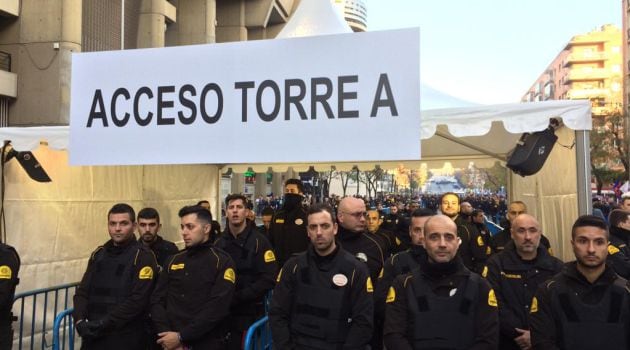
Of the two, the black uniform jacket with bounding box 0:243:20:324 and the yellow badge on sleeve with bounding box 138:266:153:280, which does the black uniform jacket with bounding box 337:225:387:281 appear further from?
the black uniform jacket with bounding box 0:243:20:324

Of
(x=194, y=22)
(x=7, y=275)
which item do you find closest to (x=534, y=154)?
(x=7, y=275)

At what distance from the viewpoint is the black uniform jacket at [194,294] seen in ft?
12.3

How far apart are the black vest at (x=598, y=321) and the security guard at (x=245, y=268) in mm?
2410

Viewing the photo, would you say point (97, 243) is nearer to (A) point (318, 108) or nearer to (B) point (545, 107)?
(A) point (318, 108)

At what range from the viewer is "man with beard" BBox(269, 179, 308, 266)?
644cm

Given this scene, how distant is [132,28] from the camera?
21094 millimetres

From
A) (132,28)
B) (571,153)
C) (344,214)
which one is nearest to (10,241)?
(344,214)

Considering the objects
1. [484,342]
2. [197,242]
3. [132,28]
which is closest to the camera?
[484,342]

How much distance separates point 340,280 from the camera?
3271 millimetres

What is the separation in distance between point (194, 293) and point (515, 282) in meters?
2.44

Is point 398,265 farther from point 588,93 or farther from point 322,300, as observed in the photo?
point 588,93

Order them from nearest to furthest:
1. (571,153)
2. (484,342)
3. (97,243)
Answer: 1. (484,342)
2. (571,153)
3. (97,243)

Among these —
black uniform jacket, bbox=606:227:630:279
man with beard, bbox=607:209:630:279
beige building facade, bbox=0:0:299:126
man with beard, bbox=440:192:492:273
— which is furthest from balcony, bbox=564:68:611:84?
black uniform jacket, bbox=606:227:630:279

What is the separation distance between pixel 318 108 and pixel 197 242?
1483mm
